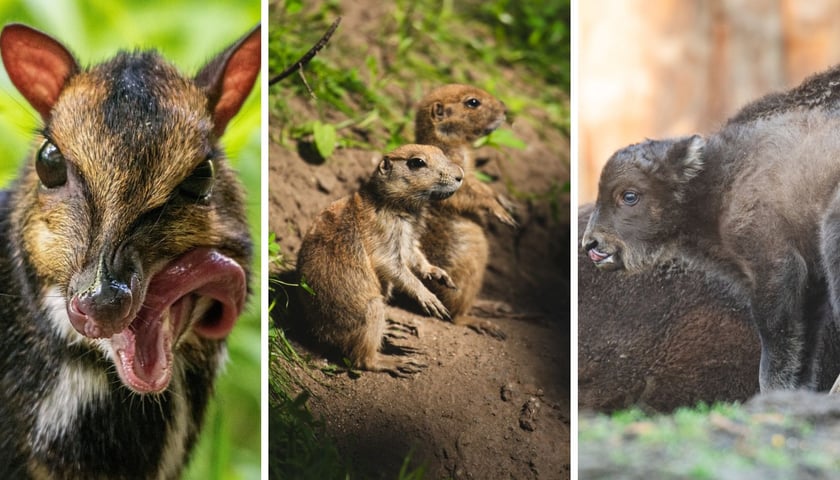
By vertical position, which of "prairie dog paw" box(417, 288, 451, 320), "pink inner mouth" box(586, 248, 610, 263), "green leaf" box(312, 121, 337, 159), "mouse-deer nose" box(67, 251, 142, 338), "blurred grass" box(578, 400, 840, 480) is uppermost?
"green leaf" box(312, 121, 337, 159)

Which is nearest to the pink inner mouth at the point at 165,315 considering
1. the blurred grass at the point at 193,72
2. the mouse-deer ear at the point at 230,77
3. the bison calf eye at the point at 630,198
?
the blurred grass at the point at 193,72

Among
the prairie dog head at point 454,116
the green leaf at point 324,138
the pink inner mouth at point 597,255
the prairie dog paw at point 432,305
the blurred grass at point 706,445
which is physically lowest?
the blurred grass at point 706,445

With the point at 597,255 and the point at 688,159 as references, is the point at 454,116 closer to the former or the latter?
the point at 597,255

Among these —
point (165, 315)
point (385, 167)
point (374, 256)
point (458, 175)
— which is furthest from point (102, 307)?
point (458, 175)

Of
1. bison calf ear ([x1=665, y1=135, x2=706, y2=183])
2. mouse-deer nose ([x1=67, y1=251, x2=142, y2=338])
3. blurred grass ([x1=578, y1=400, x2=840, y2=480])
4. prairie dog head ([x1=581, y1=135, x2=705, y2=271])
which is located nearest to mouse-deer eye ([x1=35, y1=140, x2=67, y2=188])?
mouse-deer nose ([x1=67, y1=251, x2=142, y2=338])

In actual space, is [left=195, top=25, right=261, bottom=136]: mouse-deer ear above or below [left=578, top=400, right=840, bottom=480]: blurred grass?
above

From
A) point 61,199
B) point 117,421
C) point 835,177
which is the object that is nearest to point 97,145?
point 61,199

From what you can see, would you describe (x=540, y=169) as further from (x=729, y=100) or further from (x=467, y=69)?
(x=729, y=100)

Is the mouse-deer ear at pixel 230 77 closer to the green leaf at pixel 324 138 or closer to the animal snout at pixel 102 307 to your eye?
the green leaf at pixel 324 138

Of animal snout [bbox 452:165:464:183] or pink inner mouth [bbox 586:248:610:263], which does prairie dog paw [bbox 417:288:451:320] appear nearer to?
animal snout [bbox 452:165:464:183]
